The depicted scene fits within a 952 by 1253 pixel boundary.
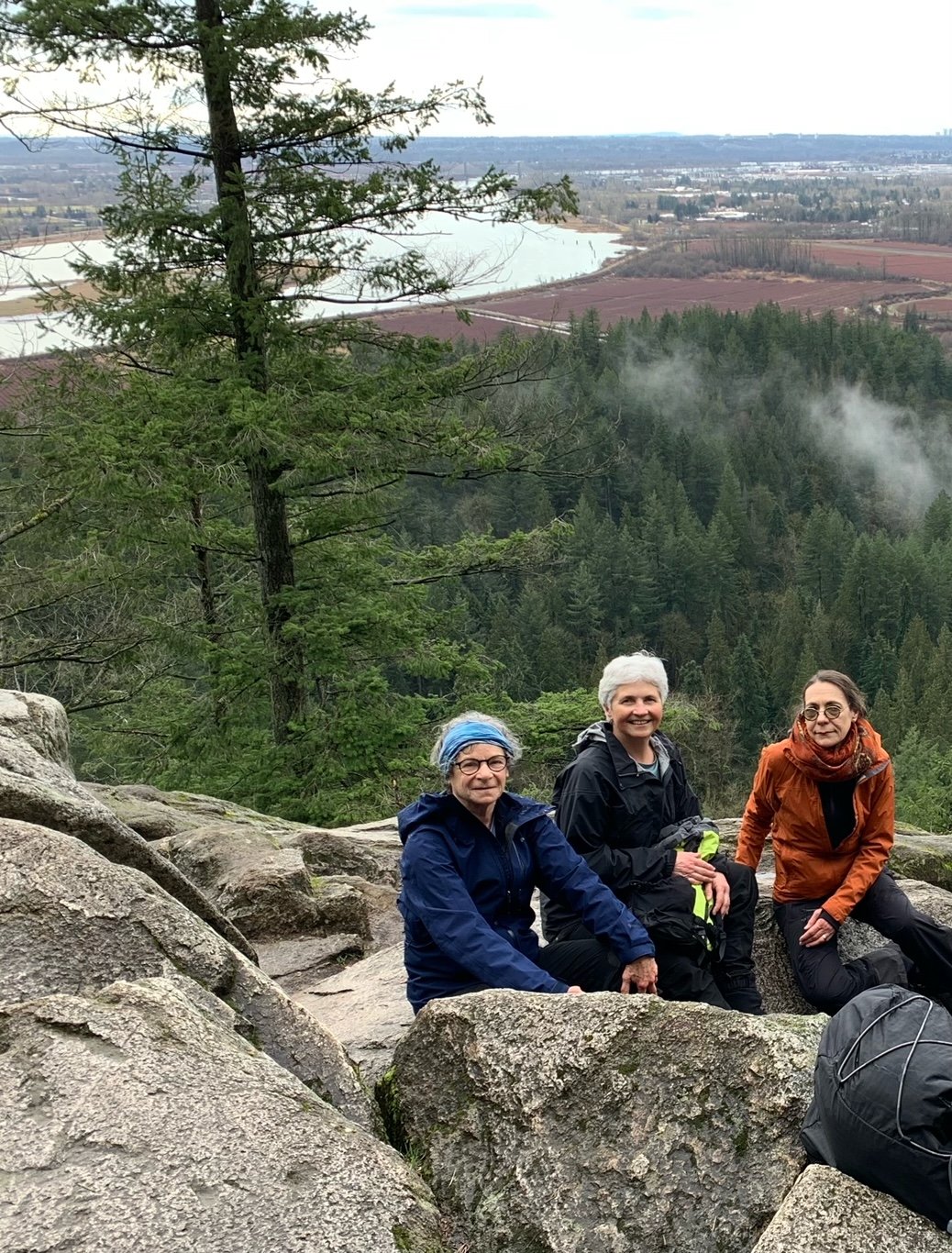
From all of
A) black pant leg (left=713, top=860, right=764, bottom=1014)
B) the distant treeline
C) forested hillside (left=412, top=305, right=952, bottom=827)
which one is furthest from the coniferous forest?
the distant treeline

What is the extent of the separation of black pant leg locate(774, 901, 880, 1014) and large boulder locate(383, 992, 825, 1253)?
1.25m

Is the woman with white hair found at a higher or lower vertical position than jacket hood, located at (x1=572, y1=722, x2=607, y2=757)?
lower

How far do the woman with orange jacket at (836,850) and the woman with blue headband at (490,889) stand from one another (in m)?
1.05

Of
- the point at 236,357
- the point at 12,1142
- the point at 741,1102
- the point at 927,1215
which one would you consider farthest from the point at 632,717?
the point at 236,357

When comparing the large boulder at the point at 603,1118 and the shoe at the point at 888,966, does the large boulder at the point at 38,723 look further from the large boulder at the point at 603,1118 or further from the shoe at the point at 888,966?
the shoe at the point at 888,966

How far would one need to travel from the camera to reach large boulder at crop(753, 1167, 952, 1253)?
2.69 meters

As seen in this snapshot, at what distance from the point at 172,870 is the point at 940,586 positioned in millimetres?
92453

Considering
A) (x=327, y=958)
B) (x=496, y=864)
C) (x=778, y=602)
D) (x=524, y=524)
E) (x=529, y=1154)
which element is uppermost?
(x=496, y=864)

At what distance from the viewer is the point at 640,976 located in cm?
411

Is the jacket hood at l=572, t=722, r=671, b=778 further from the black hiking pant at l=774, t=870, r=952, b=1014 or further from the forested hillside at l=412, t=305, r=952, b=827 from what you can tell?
the forested hillside at l=412, t=305, r=952, b=827

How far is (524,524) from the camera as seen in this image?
93875 millimetres

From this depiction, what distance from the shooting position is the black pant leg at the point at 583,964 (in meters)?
4.19

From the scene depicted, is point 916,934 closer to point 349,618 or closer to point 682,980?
point 682,980

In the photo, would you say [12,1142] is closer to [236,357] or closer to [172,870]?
[172,870]
